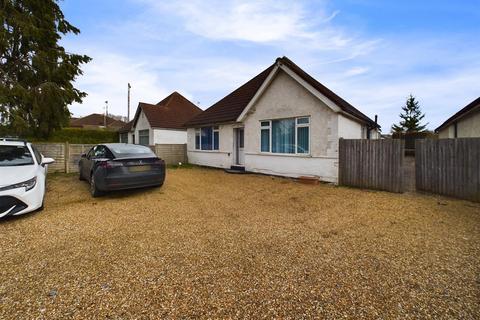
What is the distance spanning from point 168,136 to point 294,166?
1399 centimetres

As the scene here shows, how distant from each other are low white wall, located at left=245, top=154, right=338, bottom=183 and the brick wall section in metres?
6.16

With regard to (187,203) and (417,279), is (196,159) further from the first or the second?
(417,279)

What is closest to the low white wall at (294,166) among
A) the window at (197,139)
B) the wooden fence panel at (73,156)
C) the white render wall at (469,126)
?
the window at (197,139)

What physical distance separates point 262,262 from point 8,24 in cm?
1447

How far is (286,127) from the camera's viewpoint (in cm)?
999

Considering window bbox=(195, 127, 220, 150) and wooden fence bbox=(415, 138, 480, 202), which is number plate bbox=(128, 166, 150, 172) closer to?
window bbox=(195, 127, 220, 150)

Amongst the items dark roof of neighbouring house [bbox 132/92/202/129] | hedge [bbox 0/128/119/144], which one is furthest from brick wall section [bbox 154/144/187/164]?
hedge [bbox 0/128/119/144]

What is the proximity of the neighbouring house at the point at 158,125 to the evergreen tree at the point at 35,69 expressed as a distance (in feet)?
23.9

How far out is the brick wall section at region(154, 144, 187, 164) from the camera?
14737 mm

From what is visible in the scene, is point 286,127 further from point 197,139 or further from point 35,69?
point 35,69

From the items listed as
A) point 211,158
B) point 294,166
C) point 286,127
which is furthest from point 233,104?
point 294,166

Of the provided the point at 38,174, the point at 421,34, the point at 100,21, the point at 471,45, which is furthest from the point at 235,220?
the point at 471,45

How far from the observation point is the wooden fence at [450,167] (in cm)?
607

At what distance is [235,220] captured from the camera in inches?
187
